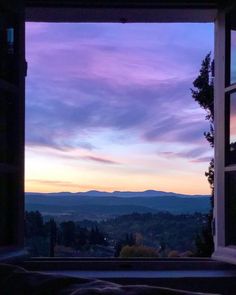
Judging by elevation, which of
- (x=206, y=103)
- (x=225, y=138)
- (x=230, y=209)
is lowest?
(x=230, y=209)

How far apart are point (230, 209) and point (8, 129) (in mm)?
1103

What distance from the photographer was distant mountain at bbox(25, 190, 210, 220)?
3.63 m

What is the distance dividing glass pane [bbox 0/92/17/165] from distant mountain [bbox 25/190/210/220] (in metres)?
0.82

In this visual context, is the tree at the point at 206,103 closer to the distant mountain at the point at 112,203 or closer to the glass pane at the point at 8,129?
the distant mountain at the point at 112,203

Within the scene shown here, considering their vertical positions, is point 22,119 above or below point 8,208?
above

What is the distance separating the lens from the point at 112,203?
377 cm

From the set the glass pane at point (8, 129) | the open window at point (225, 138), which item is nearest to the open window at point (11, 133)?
the glass pane at point (8, 129)

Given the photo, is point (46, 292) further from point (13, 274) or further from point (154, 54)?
point (154, 54)

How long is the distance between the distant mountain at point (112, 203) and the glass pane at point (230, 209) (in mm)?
748

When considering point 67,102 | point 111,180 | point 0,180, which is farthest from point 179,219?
point 0,180

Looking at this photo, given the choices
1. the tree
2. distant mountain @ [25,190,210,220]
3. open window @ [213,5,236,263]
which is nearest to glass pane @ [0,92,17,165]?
distant mountain @ [25,190,210,220]

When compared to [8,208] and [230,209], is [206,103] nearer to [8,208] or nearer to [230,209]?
[230,209]

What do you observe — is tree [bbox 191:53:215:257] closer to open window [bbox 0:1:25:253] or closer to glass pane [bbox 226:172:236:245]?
glass pane [bbox 226:172:236:245]

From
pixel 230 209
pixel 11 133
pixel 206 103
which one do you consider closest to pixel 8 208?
pixel 11 133
